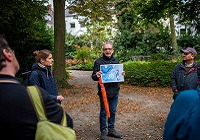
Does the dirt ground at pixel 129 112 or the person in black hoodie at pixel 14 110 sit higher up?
the person in black hoodie at pixel 14 110

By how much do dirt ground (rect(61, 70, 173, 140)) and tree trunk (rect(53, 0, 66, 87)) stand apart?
839 mm

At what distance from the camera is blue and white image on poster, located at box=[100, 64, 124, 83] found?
5.70 m

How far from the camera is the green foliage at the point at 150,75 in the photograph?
15163mm

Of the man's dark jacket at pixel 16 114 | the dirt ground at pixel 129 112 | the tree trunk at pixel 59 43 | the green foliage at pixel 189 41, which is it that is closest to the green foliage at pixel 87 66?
the green foliage at pixel 189 41

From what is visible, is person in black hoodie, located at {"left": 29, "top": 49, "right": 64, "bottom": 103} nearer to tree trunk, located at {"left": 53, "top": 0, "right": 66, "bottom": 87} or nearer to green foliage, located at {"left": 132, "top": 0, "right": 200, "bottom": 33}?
tree trunk, located at {"left": 53, "top": 0, "right": 66, "bottom": 87}

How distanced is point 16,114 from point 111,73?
4.03 metres

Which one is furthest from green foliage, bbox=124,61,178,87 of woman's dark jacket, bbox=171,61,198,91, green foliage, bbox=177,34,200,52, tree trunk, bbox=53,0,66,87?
green foliage, bbox=177,34,200,52

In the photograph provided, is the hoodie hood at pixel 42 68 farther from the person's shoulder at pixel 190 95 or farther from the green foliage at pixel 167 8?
the green foliage at pixel 167 8

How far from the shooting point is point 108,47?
5.70 meters

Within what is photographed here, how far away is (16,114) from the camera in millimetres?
1781

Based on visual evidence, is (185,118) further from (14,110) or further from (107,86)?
(107,86)

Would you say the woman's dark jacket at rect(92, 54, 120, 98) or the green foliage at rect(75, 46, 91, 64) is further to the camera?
the green foliage at rect(75, 46, 91, 64)

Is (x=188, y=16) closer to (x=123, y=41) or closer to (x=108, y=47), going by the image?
(x=108, y=47)

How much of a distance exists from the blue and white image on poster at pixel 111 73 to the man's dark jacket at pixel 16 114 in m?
3.89
